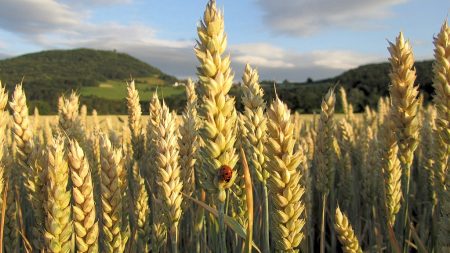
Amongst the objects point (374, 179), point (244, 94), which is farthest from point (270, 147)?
point (374, 179)

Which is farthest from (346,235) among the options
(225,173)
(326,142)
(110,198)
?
(326,142)

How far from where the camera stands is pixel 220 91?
4.46 ft

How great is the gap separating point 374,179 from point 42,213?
10.1 ft

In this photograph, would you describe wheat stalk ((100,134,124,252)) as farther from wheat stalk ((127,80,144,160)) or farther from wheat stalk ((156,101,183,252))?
wheat stalk ((127,80,144,160))

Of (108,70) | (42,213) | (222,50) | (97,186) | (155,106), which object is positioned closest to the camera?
(222,50)

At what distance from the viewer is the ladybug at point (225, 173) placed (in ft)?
4.45

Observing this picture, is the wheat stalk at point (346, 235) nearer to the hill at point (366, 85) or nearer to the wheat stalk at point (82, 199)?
the wheat stalk at point (82, 199)

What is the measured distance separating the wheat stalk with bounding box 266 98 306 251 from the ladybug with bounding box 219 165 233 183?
7.5 inches

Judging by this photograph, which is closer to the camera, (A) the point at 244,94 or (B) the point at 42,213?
(B) the point at 42,213

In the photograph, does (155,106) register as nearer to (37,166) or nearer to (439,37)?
(37,166)

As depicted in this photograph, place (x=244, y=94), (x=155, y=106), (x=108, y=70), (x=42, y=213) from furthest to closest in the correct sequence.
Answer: (x=108, y=70)
(x=155, y=106)
(x=244, y=94)
(x=42, y=213)

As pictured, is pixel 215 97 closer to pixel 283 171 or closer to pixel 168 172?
pixel 283 171

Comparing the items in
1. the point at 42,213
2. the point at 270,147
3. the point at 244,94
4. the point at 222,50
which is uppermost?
the point at 222,50

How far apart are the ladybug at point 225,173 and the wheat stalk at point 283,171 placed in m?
0.19
